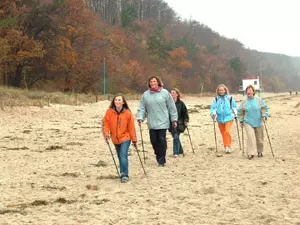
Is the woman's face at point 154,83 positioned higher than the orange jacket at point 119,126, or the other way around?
the woman's face at point 154,83

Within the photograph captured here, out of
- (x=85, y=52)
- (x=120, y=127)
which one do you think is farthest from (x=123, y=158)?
(x=85, y=52)

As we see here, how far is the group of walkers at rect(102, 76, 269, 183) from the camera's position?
7.42 metres

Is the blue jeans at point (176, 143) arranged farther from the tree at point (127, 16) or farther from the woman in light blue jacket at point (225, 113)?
the tree at point (127, 16)

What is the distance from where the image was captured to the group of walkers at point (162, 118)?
7.42m

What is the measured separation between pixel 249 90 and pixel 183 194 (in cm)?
450

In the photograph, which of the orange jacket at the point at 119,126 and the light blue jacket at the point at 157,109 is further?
the light blue jacket at the point at 157,109

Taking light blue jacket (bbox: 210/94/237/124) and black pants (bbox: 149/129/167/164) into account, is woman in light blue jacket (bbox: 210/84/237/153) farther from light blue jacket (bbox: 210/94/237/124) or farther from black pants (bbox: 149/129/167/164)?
black pants (bbox: 149/129/167/164)

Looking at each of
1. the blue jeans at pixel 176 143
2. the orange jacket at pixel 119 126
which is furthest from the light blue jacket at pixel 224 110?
the orange jacket at pixel 119 126

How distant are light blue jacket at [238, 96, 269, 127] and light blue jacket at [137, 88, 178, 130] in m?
2.12

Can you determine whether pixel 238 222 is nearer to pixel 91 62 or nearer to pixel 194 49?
pixel 91 62

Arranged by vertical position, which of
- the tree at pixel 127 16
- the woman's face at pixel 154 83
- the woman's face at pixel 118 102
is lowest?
the woman's face at pixel 118 102

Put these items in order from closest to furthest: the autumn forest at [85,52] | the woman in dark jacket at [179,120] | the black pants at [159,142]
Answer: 1. the black pants at [159,142]
2. the woman in dark jacket at [179,120]
3. the autumn forest at [85,52]

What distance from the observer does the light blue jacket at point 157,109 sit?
28.3 ft

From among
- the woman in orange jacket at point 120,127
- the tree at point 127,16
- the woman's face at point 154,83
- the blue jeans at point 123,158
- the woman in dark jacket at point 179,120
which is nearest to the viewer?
the blue jeans at point 123,158
